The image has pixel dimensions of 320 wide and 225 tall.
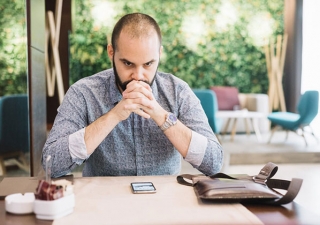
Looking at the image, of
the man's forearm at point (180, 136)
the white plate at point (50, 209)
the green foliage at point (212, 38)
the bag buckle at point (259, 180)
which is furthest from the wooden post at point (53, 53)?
the white plate at point (50, 209)

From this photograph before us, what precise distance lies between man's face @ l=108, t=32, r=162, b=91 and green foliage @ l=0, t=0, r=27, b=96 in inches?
64.2

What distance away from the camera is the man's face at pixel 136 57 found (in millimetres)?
1664

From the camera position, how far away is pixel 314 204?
3.76 meters

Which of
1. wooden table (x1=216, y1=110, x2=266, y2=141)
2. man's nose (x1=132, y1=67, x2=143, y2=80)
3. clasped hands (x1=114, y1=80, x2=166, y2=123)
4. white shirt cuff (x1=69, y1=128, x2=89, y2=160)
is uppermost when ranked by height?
man's nose (x1=132, y1=67, x2=143, y2=80)

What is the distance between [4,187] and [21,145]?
6.87ft

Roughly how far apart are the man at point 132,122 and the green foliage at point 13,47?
1444 mm

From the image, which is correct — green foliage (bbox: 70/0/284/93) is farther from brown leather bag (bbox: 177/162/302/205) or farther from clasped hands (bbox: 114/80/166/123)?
brown leather bag (bbox: 177/162/302/205)

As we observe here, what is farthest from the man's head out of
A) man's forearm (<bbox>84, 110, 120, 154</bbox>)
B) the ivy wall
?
the ivy wall

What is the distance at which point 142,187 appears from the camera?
132 centimetres

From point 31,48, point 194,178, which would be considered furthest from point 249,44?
point 194,178

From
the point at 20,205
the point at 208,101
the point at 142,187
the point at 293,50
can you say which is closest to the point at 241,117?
the point at 208,101

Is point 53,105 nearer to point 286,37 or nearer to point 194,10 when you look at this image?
point 194,10

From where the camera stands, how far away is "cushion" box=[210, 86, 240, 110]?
7961 millimetres

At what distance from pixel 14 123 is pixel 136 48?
1.94 metres
